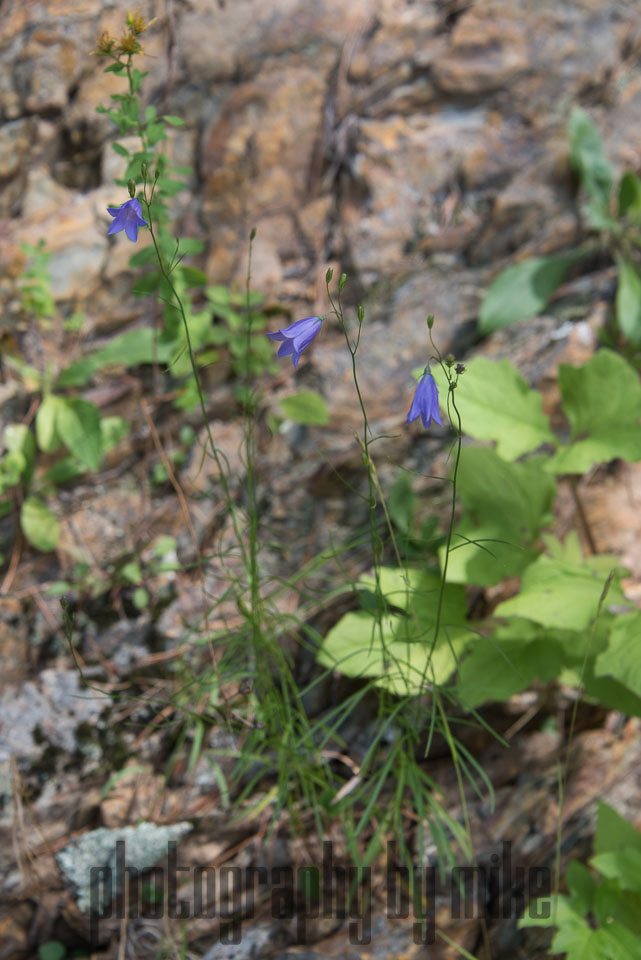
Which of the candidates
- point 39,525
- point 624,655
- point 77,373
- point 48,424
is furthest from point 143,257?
point 624,655

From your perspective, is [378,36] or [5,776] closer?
[5,776]

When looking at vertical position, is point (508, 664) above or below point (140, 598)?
below

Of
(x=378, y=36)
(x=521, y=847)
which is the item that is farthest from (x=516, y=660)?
(x=378, y=36)

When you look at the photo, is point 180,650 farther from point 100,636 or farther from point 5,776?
point 5,776

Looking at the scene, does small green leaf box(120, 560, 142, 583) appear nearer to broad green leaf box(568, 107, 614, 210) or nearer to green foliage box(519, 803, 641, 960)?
green foliage box(519, 803, 641, 960)

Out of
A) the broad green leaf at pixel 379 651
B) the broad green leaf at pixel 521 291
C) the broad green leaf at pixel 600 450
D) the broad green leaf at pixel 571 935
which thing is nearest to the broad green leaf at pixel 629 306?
the broad green leaf at pixel 521 291

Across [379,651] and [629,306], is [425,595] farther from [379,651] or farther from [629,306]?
[629,306]

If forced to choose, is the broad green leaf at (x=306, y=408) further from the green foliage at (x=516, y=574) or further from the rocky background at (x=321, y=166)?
the green foliage at (x=516, y=574)
